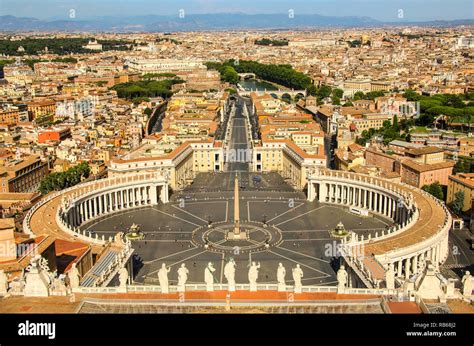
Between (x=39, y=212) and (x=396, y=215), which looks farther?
(x=396, y=215)

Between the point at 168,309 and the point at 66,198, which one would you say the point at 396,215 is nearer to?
the point at 66,198

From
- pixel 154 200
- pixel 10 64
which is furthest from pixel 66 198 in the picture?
pixel 10 64

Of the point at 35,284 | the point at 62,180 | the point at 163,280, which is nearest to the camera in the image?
the point at 35,284

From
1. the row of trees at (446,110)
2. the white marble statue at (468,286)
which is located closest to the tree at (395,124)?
the row of trees at (446,110)

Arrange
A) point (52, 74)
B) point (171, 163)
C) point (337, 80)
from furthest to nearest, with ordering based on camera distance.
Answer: point (52, 74) < point (337, 80) < point (171, 163)

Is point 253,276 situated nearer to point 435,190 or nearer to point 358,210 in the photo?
point 358,210

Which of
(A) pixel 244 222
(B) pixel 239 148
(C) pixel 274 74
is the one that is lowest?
(A) pixel 244 222

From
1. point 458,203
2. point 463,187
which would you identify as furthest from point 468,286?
point 463,187

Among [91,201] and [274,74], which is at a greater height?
[274,74]
